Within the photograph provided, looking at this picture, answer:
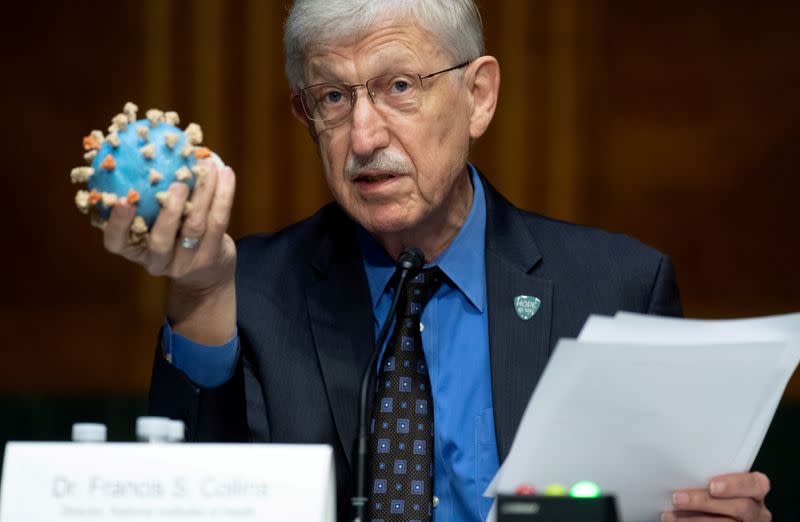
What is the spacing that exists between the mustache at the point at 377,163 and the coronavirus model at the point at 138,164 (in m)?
0.66

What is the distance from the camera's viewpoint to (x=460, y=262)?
240 cm

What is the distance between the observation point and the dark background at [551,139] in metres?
4.18

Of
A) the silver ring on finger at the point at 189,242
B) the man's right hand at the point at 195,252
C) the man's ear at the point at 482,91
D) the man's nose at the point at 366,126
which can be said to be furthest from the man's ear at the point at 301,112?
the silver ring on finger at the point at 189,242

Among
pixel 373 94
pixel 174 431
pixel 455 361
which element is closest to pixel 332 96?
pixel 373 94

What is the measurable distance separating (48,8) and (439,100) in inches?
98.9

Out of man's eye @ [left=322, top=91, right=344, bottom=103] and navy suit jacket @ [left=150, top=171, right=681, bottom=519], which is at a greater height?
man's eye @ [left=322, top=91, right=344, bottom=103]

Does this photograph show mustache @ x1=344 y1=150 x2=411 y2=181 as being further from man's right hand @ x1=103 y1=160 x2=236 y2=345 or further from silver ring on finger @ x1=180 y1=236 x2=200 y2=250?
silver ring on finger @ x1=180 y1=236 x2=200 y2=250

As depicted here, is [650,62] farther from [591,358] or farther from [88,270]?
[591,358]

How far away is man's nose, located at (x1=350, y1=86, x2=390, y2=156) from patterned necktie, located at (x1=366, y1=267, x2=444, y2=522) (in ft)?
1.03

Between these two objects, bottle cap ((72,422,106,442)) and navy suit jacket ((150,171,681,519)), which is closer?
bottle cap ((72,422,106,442))

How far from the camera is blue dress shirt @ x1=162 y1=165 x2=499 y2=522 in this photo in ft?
6.54

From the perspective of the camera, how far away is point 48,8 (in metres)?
4.36

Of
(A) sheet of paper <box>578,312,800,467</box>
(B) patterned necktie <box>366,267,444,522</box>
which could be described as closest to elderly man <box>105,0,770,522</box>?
(B) patterned necktie <box>366,267,444,522</box>

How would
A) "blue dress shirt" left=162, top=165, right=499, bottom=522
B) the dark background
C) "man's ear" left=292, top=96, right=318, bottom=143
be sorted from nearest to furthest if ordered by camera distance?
"blue dress shirt" left=162, top=165, right=499, bottom=522, "man's ear" left=292, top=96, right=318, bottom=143, the dark background
